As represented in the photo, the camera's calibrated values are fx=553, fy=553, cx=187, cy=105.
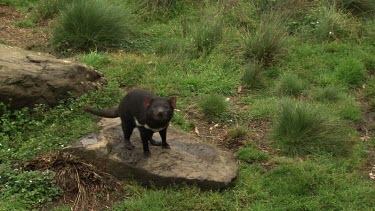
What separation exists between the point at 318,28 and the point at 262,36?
1.25m

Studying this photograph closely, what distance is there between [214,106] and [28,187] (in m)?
2.53

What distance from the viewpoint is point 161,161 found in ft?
17.1

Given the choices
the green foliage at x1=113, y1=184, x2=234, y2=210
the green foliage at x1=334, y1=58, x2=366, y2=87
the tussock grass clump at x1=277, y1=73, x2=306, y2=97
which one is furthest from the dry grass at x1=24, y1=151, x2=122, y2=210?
the green foliage at x1=334, y1=58, x2=366, y2=87

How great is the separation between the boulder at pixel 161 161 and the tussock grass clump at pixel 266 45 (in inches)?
104

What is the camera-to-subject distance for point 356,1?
9.20 meters

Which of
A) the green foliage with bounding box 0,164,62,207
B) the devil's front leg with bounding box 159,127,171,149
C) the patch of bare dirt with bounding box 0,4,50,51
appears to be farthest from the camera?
the patch of bare dirt with bounding box 0,4,50,51

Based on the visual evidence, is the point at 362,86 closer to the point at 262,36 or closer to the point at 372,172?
the point at 262,36

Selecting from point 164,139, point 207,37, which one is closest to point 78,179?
point 164,139

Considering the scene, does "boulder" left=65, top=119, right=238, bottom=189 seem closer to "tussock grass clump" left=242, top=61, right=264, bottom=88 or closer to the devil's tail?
the devil's tail

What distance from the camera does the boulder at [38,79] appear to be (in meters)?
6.04

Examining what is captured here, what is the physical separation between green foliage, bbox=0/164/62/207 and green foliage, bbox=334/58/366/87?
→ 4.38 metres

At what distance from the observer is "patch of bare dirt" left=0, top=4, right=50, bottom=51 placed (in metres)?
8.46

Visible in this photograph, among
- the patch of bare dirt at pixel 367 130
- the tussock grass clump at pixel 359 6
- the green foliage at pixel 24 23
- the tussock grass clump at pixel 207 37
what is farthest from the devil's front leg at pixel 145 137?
the tussock grass clump at pixel 359 6

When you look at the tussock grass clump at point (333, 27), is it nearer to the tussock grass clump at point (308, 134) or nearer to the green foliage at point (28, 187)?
the tussock grass clump at point (308, 134)
